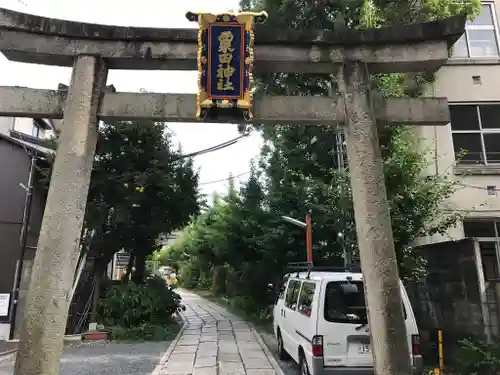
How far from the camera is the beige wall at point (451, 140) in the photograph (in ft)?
34.1

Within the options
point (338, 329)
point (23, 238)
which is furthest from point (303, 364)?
point (23, 238)

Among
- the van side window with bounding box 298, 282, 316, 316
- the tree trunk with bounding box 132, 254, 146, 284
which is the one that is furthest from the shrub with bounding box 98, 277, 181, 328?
the van side window with bounding box 298, 282, 316, 316

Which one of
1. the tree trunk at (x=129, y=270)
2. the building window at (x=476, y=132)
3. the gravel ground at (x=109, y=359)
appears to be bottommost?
the gravel ground at (x=109, y=359)

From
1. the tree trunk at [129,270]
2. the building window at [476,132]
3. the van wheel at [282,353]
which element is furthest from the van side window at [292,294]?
the tree trunk at [129,270]

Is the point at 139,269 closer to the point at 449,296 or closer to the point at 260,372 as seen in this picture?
the point at 260,372

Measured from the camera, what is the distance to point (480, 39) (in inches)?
464

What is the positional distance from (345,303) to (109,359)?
20.2 ft

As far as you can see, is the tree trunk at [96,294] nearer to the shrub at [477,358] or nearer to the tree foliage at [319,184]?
the tree foliage at [319,184]

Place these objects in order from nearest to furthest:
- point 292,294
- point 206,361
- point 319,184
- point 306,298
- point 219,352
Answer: point 306,298, point 292,294, point 206,361, point 219,352, point 319,184

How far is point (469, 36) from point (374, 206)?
30.6 ft

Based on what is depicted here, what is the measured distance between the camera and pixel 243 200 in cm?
1512

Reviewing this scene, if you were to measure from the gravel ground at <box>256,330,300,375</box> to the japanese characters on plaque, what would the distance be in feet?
17.3

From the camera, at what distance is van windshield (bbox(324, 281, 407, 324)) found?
5.93 metres

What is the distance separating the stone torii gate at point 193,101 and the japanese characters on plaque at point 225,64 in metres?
0.24
